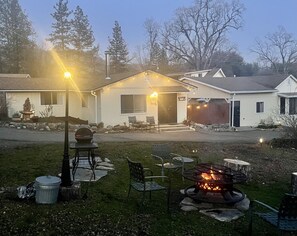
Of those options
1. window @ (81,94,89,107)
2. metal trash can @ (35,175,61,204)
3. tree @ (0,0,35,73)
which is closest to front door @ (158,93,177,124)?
window @ (81,94,89,107)

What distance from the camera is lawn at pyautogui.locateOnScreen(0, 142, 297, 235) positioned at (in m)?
5.33

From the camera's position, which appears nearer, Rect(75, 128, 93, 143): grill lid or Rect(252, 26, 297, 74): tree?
Rect(75, 128, 93, 143): grill lid

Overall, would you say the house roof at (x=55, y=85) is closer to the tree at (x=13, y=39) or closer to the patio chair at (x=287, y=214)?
the patio chair at (x=287, y=214)

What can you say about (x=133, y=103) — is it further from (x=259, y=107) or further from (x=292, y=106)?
(x=292, y=106)

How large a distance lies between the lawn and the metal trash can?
0.41 ft

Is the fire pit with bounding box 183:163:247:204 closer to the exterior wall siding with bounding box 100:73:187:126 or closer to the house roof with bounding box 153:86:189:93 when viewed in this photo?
the exterior wall siding with bounding box 100:73:187:126

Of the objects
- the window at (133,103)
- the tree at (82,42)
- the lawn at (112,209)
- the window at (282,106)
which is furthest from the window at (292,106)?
the tree at (82,42)

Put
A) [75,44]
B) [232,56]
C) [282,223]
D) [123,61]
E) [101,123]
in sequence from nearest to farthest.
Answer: [282,223] → [101,123] → [75,44] → [123,61] → [232,56]

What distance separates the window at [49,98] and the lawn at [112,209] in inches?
561

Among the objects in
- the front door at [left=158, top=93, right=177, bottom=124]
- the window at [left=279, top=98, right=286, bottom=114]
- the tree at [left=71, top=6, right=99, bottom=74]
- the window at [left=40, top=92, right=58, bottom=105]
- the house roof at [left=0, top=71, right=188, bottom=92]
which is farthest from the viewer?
the tree at [left=71, top=6, right=99, bottom=74]

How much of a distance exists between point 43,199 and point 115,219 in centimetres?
142

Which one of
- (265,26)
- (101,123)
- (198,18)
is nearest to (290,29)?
(265,26)

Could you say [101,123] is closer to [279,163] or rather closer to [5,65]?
[279,163]

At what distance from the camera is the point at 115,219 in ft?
18.9
